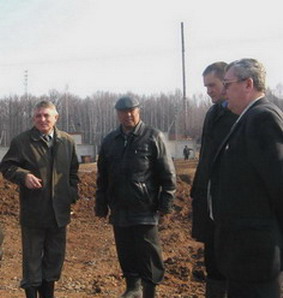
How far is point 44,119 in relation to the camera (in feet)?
14.3

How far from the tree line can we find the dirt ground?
161 feet

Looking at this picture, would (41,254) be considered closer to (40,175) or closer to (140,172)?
(40,175)

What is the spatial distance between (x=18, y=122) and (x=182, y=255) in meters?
58.7

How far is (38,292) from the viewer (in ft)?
15.2

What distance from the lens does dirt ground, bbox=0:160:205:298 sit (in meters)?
5.30

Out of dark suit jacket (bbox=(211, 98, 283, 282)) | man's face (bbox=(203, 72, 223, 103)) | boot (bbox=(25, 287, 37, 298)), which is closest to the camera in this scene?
dark suit jacket (bbox=(211, 98, 283, 282))

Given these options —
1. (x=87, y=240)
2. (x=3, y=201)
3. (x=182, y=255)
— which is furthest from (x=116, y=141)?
(x=3, y=201)

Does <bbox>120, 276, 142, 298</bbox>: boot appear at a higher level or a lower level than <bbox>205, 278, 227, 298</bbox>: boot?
lower

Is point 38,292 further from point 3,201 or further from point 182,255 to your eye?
point 3,201

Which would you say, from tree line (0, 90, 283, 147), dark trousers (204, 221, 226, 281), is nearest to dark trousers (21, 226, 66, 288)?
dark trousers (204, 221, 226, 281)

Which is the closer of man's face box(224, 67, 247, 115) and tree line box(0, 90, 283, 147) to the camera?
man's face box(224, 67, 247, 115)

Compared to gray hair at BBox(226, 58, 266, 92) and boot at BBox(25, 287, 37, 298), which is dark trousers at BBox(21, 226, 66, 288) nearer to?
boot at BBox(25, 287, 37, 298)

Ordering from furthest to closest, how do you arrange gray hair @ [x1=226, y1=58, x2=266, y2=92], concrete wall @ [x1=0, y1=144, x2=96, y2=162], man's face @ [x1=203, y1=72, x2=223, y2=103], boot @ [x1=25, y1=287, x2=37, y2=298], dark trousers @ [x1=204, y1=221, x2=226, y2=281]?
1. concrete wall @ [x1=0, y1=144, x2=96, y2=162]
2. boot @ [x1=25, y1=287, x2=37, y2=298]
3. man's face @ [x1=203, y1=72, x2=223, y2=103]
4. dark trousers @ [x1=204, y1=221, x2=226, y2=281]
5. gray hair @ [x1=226, y1=58, x2=266, y2=92]

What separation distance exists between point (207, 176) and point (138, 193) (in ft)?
2.77
